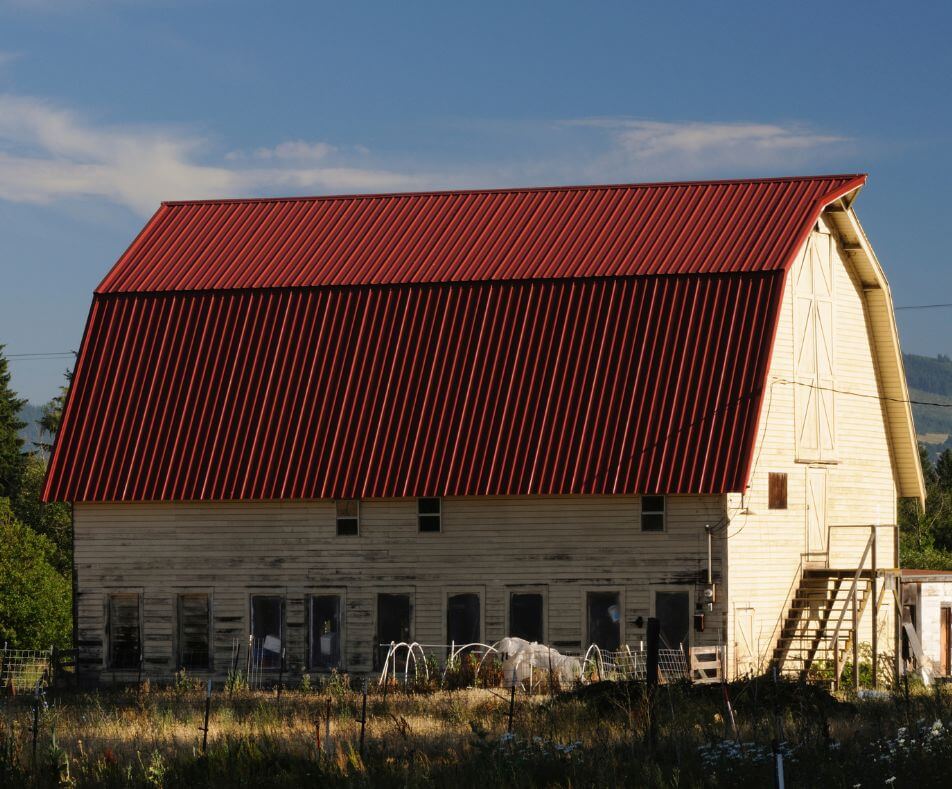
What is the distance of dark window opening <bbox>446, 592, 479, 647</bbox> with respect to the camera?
119 ft

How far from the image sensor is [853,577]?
37.2m

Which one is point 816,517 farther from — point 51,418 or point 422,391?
point 51,418

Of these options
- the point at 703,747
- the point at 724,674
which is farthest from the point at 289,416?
the point at 703,747

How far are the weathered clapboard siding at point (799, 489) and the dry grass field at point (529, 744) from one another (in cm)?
720

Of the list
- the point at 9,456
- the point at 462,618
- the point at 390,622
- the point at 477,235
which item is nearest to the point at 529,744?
the point at 462,618

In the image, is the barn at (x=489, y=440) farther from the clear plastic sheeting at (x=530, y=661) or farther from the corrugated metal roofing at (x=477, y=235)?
the clear plastic sheeting at (x=530, y=661)

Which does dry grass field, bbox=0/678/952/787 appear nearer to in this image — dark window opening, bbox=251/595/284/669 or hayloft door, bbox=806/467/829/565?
dark window opening, bbox=251/595/284/669

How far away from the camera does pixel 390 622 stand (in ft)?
121

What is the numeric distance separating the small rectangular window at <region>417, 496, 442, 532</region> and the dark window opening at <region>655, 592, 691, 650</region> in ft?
17.7

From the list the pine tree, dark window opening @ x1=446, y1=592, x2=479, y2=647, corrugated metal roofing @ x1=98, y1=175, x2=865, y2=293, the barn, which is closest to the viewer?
the barn

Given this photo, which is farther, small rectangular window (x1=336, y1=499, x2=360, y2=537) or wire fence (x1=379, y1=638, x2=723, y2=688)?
small rectangular window (x1=336, y1=499, x2=360, y2=537)

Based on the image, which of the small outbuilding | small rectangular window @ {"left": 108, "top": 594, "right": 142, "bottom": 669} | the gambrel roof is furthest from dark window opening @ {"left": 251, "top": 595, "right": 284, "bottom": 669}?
the small outbuilding

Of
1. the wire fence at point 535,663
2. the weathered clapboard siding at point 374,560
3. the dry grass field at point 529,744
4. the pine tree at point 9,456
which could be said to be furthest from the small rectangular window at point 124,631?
the pine tree at point 9,456

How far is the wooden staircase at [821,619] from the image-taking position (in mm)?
36062
